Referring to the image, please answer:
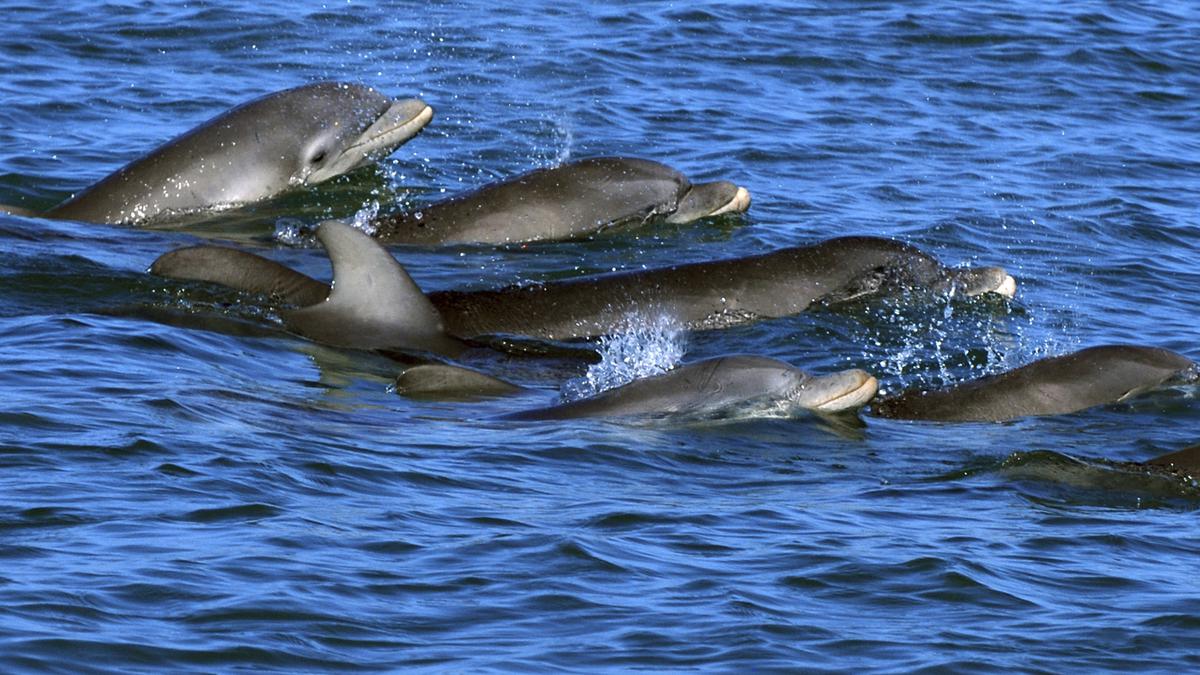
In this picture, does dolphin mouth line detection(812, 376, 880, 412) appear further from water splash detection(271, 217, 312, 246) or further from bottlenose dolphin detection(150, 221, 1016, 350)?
water splash detection(271, 217, 312, 246)

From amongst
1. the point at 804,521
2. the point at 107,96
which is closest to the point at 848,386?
the point at 804,521

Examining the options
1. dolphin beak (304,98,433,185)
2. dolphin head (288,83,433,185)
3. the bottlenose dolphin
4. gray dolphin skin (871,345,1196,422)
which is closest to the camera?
gray dolphin skin (871,345,1196,422)

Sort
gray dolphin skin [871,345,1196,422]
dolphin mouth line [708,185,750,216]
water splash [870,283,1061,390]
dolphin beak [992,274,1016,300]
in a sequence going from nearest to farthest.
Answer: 1. gray dolphin skin [871,345,1196,422]
2. water splash [870,283,1061,390]
3. dolphin beak [992,274,1016,300]
4. dolphin mouth line [708,185,750,216]

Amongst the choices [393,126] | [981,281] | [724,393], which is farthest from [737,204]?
[724,393]

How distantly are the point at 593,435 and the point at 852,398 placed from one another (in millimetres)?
1486

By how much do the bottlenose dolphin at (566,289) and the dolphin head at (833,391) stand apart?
2.19 m

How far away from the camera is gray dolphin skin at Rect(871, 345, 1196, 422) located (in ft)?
39.3

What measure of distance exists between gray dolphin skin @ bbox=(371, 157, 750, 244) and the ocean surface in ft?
0.66

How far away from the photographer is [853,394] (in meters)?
11.3

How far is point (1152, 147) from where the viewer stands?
70.2ft

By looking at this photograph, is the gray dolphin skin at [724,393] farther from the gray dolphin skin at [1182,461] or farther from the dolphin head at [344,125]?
the dolphin head at [344,125]

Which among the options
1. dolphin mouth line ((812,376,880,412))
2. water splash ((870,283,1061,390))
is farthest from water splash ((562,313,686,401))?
water splash ((870,283,1061,390))

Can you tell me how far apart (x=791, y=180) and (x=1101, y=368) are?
22.9 feet

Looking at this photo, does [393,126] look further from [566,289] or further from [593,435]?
[593,435]
